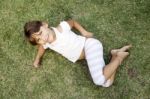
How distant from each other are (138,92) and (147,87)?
0.31ft

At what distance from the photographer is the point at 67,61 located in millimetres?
4129

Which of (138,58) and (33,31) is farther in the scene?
(138,58)

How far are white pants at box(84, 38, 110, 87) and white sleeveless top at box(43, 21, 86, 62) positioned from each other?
9cm

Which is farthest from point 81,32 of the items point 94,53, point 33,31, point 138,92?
point 138,92

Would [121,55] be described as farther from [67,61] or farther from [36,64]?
[36,64]

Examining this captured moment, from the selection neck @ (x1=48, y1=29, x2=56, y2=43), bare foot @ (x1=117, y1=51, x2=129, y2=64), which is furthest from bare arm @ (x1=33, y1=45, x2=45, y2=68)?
bare foot @ (x1=117, y1=51, x2=129, y2=64)

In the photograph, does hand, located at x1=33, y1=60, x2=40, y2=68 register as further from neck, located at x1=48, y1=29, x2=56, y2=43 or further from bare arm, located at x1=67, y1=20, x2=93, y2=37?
bare arm, located at x1=67, y1=20, x2=93, y2=37

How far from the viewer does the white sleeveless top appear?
3.98 m

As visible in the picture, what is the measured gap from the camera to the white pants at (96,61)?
12.7 ft

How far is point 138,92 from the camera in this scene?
389cm

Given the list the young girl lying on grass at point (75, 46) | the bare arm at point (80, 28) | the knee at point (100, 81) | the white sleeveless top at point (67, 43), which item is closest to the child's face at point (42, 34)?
the young girl lying on grass at point (75, 46)

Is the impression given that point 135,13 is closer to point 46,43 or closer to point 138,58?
point 138,58

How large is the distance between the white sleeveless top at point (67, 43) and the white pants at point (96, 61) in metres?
0.09

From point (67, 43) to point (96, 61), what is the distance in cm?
33
